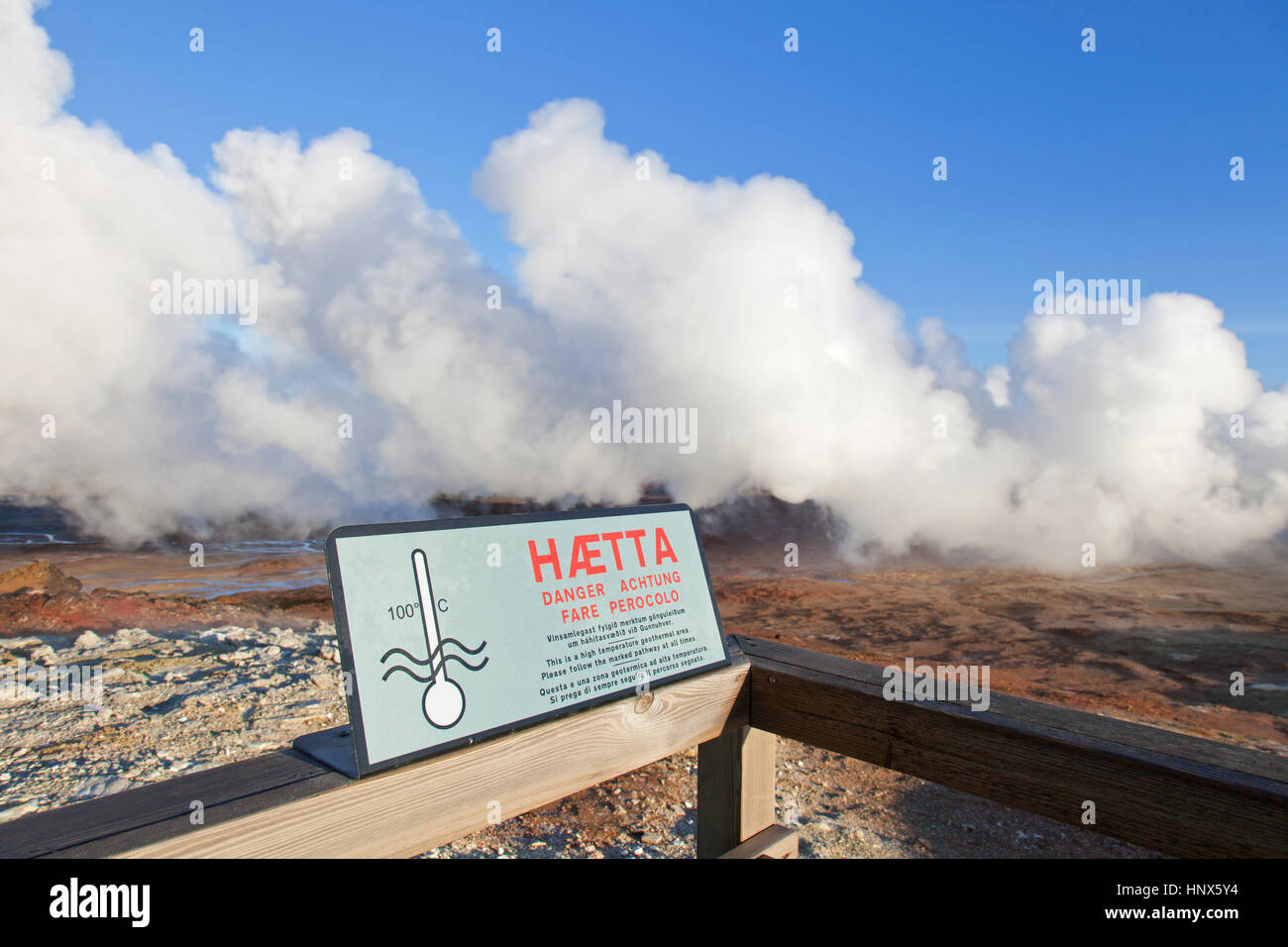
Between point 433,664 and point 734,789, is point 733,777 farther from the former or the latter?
point 433,664

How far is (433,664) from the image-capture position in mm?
1354

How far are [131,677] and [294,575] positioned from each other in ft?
25.9

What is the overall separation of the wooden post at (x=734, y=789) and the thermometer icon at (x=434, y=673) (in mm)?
841

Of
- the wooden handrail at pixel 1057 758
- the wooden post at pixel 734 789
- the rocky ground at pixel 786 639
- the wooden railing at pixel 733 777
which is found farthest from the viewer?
the rocky ground at pixel 786 639

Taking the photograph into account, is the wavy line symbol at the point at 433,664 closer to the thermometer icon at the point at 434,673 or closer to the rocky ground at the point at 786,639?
the thermometer icon at the point at 434,673

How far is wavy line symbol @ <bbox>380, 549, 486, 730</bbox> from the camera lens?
1320mm

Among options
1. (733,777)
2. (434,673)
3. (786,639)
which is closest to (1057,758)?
(733,777)

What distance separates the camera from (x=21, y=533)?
1731 centimetres

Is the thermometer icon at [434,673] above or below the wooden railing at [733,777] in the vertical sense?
above

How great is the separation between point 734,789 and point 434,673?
0.98m

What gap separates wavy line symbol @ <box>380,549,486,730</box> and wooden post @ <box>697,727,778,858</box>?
0.82m

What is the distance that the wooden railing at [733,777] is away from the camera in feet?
3.60

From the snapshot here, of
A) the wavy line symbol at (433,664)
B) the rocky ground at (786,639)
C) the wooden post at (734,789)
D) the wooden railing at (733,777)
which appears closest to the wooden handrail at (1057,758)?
the wooden railing at (733,777)
